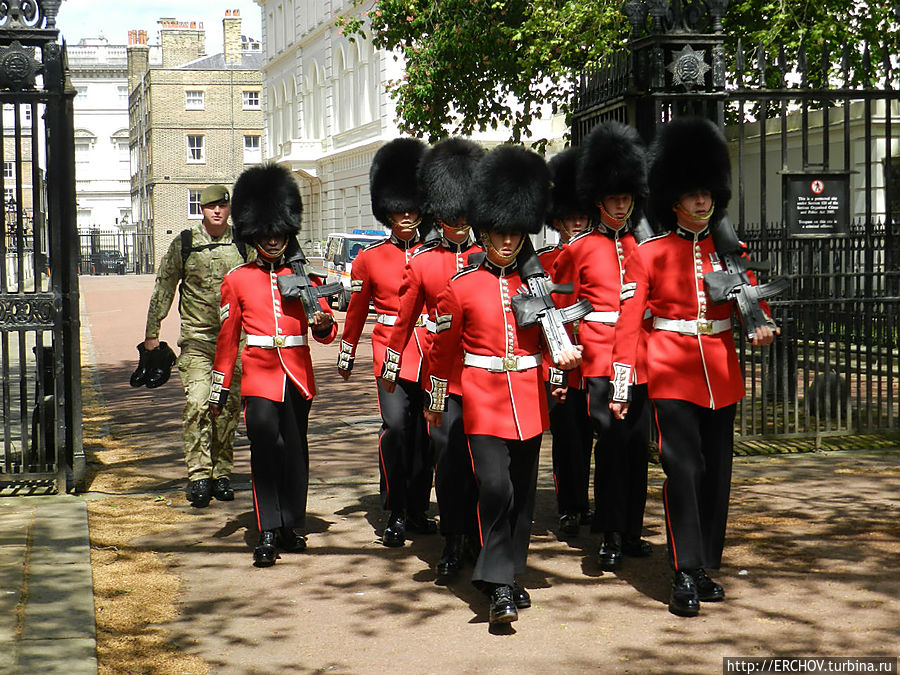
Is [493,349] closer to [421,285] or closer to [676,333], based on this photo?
[676,333]

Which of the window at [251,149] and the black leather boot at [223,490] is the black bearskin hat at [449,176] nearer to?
the black leather boot at [223,490]

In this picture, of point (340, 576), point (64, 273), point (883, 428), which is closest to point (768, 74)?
point (883, 428)

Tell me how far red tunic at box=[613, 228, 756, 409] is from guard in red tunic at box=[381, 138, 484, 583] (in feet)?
2.82

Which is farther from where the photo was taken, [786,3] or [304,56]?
[304,56]

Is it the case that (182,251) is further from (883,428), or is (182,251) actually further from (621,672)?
(883,428)

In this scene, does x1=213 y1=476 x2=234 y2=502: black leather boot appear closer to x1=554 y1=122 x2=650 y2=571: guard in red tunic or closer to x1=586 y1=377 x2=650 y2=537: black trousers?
x1=554 y1=122 x2=650 y2=571: guard in red tunic

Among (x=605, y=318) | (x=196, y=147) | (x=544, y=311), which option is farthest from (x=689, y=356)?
(x=196, y=147)

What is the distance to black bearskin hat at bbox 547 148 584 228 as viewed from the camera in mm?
7644

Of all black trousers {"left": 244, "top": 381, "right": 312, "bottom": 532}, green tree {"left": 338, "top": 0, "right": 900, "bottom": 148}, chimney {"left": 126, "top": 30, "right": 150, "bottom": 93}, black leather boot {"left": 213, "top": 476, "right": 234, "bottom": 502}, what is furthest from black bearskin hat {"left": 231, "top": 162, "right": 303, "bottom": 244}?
chimney {"left": 126, "top": 30, "right": 150, "bottom": 93}

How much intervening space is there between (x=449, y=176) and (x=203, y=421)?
2.29 metres

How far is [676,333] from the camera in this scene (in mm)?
5738

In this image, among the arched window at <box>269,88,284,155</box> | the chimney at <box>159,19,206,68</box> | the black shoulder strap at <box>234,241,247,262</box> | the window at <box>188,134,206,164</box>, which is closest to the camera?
the black shoulder strap at <box>234,241,247,262</box>

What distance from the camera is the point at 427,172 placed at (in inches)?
279

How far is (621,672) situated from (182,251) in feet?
14.6
